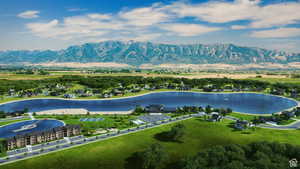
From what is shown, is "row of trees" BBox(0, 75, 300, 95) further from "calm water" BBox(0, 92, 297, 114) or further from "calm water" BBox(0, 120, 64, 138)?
"calm water" BBox(0, 120, 64, 138)

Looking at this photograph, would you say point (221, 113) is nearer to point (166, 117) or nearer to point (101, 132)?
point (166, 117)

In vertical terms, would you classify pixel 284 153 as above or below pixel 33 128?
above

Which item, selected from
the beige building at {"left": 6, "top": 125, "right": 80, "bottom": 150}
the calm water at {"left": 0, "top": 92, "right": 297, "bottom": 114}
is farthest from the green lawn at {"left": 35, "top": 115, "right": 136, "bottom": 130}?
the calm water at {"left": 0, "top": 92, "right": 297, "bottom": 114}

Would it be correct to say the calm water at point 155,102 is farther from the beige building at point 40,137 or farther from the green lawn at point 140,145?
the beige building at point 40,137

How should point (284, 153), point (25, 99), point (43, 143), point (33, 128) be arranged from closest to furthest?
point (284, 153) < point (43, 143) < point (33, 128) < point (25, 99)

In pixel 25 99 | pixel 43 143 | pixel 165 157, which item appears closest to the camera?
pixel 165 157

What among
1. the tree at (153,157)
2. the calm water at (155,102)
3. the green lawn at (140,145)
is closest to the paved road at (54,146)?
the green lawn at (140,145)

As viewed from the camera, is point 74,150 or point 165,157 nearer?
point 165,157

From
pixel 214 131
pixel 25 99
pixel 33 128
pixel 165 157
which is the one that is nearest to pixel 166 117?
pixel 214 131
